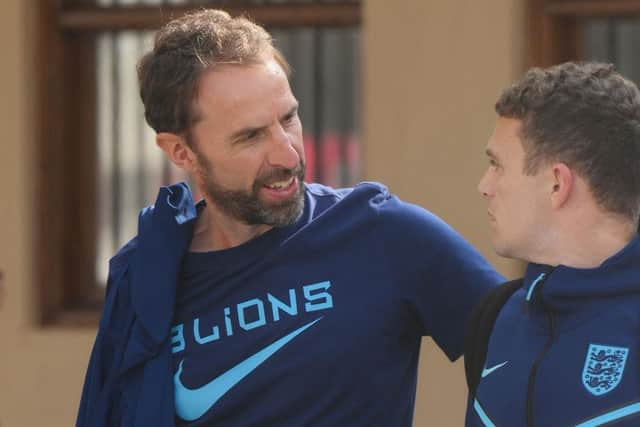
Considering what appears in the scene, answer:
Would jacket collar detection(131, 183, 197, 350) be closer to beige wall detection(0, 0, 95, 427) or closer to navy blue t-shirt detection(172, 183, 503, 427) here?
navy blue t-shirt detection(172, 183, 503, 427)

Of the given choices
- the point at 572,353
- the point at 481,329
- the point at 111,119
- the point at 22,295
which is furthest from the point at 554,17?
the point at 572,353

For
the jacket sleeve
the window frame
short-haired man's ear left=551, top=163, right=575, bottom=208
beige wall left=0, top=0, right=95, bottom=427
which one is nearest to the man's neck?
the jacket sleeve

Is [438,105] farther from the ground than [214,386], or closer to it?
farther from the ground

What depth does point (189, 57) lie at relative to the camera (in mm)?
2930

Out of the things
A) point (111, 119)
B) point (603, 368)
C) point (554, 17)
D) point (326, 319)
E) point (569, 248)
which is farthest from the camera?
point (111, 119)

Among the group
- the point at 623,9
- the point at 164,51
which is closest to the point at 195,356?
the point at 164,51

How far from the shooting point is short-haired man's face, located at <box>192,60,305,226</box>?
2.85 meters

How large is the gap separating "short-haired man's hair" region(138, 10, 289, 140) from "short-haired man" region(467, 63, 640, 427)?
0.69m

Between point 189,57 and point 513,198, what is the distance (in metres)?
0.84

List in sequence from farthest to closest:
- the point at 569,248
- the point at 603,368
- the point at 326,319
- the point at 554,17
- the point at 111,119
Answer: the point at 111,119
the point at 554,17
the point at 326,319
the point at 569,248
the point at 603,368

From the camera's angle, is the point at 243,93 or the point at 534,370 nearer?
the point at 534,370

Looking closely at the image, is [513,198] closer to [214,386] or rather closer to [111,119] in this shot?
[214,386]

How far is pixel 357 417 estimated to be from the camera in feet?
9.36

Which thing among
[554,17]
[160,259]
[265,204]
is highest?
[554,17]
